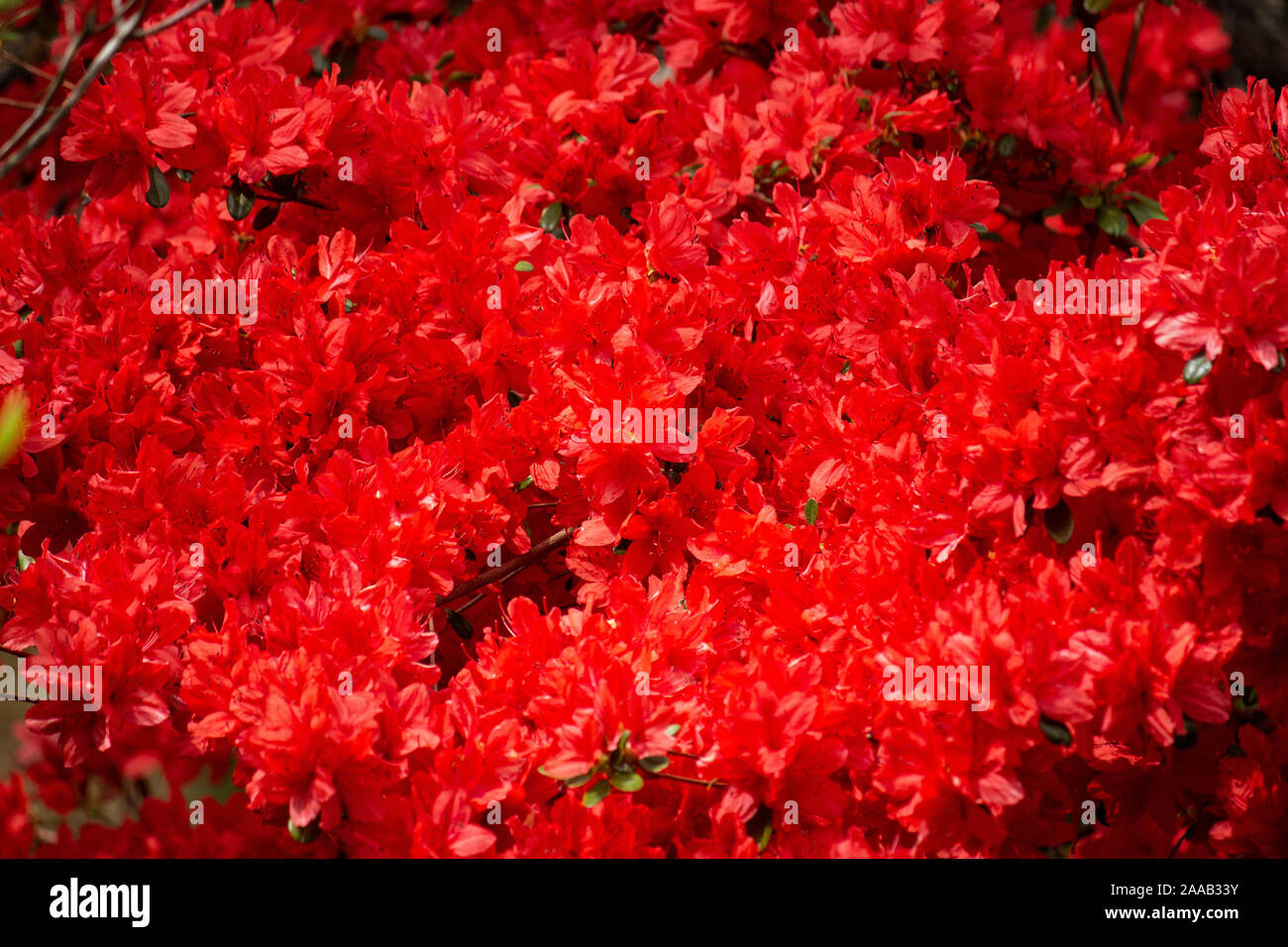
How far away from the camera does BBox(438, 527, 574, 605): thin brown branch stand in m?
2.17

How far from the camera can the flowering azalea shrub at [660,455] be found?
166 cm

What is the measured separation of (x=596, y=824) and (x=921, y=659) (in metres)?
0.50

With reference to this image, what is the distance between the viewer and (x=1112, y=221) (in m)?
2.68

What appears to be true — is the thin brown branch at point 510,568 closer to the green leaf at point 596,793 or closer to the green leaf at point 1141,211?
the green leaf at point 596,793

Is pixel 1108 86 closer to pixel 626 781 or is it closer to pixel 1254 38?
pixel 1254 38

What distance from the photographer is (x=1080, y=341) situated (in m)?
1.84

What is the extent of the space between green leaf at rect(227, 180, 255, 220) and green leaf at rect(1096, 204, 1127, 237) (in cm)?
177

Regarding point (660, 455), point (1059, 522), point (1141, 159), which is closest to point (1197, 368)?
point (1059, 522)

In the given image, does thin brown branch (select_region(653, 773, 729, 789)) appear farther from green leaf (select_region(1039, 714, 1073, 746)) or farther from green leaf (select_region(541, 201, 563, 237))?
green leaf (select_region(541, 201, 563, 237))

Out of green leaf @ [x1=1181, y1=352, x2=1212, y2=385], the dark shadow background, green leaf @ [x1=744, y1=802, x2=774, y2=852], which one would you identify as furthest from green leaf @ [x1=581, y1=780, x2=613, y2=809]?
the dark shadow background

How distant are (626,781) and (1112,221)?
1752 millimetres
